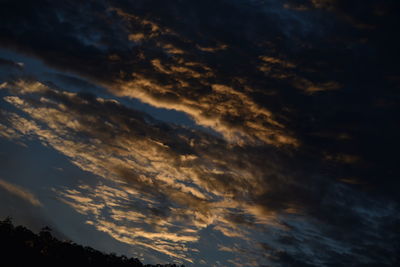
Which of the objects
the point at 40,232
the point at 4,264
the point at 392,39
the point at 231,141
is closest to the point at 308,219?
the point at 231,141

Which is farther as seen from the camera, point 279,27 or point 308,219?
→ point 308,219

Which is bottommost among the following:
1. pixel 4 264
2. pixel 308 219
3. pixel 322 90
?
pixel 4 264

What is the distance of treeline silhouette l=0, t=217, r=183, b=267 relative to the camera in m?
14.2

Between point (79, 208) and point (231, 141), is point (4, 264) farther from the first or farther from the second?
point (79, 208)

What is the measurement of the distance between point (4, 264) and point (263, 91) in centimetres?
1645

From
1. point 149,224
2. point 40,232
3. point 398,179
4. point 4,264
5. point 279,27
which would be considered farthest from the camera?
point 149,224

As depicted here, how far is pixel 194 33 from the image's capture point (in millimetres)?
17297

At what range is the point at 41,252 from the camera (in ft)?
48.9

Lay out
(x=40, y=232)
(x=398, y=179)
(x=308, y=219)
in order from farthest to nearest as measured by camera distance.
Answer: (x=308, y=219)
(x=398, y=179)
(x=40, y=232)

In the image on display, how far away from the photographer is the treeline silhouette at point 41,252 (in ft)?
46.6

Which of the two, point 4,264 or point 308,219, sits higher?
point 308,219

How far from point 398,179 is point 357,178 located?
2661 millimetres

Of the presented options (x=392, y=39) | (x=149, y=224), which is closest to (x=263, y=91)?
(x=392, y=39)

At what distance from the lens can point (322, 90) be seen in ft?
57.7
